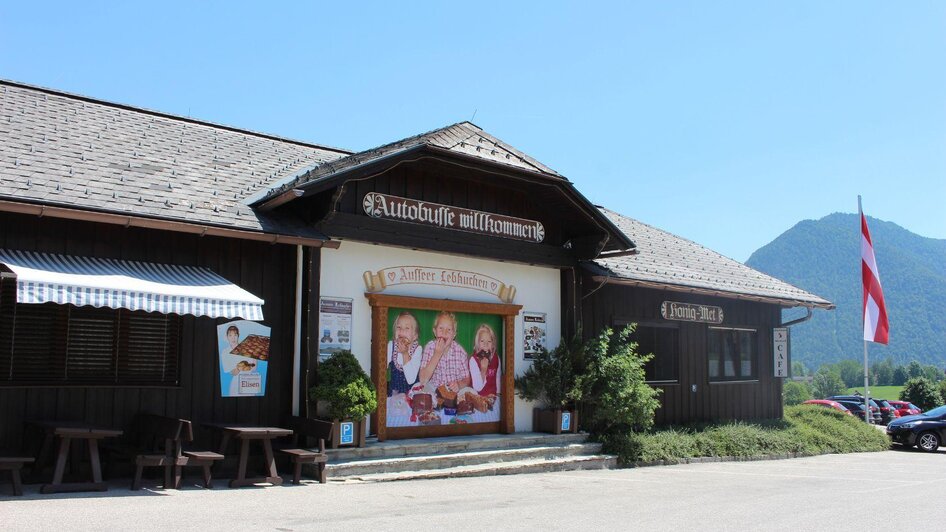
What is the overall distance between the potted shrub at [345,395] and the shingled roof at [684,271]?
19.6ft

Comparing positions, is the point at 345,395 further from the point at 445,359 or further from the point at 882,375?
the point at 882,375

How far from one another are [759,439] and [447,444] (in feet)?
27.5

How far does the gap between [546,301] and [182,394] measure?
22.8 feet

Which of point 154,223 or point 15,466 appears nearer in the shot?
point 15,466

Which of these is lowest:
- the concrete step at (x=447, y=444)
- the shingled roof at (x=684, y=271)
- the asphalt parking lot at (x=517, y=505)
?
the asphalt parking lot at (x=517, y=505)

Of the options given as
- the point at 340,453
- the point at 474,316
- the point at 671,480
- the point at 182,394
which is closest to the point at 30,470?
the point at 182,394

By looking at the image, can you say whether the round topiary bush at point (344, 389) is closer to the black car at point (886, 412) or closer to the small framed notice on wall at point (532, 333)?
the small framed notice on wall at point (532, 333)

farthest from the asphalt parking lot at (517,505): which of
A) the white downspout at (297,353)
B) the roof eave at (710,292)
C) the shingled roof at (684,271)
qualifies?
the shingled roof at (684,271)

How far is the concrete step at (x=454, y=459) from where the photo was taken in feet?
38.2

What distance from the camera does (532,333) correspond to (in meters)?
15.5

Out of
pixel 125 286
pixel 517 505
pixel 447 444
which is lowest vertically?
pixel 517 505

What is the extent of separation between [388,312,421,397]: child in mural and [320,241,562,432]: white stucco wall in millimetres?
449

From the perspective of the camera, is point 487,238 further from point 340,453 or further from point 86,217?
point 86,217

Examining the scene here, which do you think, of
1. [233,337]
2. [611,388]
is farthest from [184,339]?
[611,388]
